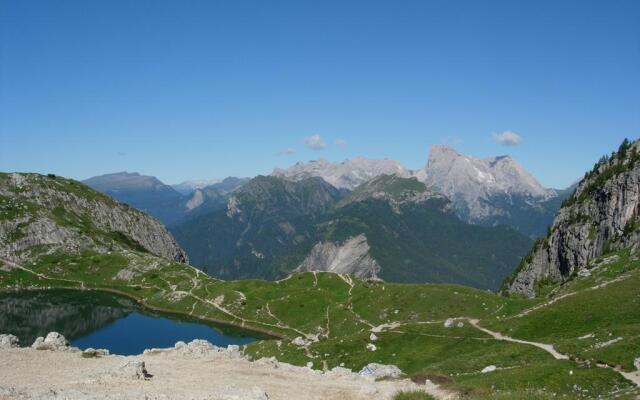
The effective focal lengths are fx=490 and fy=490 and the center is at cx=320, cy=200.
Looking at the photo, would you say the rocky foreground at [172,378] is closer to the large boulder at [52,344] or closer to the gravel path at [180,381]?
the gravel path at [180,381]

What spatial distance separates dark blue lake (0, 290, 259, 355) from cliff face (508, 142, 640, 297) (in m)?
114

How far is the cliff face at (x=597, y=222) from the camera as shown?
167m

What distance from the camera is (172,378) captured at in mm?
42656

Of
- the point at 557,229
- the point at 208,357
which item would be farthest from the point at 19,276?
the point at 557,229

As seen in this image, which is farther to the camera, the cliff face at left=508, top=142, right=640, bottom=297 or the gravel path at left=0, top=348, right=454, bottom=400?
the cliff face at left=508, top=142, right=640, bottom=297

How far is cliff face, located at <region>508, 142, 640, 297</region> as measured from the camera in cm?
16675

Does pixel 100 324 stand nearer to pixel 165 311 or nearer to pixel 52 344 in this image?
pixel 165 311

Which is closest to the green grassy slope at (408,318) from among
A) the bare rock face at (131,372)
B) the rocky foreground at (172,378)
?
the rocky foreground at (172,378)

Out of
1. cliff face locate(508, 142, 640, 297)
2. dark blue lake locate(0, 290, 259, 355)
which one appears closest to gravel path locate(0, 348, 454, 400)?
dark blue lake locate(0, 290, 259, 355)

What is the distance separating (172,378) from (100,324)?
11749 cm

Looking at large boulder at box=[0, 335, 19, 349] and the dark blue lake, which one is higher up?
large boulder at box=[0, 335, 19, 349]

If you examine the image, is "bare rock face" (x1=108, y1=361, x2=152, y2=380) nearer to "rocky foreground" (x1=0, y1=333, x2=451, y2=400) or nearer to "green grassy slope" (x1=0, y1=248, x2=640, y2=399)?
"rocky foreground" (x1=0, y1=333, x2=451, y2=400)

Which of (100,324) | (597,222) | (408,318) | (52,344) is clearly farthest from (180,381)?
(597,222)

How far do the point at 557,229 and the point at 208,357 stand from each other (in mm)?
179158
